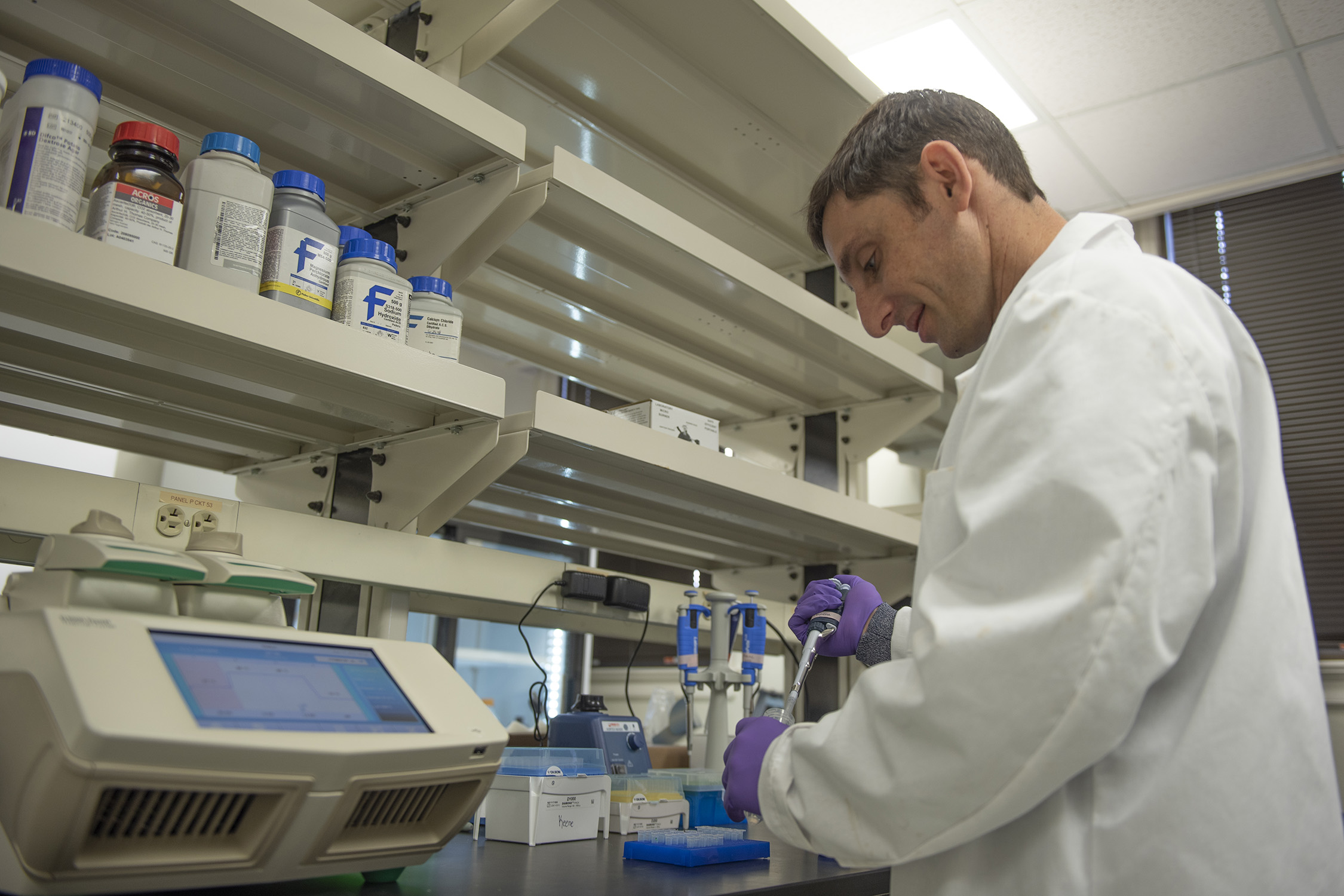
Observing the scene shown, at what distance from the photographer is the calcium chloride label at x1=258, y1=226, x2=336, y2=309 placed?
98 cm

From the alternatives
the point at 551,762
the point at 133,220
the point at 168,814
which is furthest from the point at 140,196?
the point at 551,762

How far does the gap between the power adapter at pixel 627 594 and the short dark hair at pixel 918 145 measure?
0.80 m

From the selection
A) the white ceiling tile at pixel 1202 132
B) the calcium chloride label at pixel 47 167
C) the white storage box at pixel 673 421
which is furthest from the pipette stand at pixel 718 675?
the white ceiling tile at pixel 1202 132

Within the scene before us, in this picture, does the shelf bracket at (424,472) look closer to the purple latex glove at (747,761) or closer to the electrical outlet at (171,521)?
the electrical outlet at (171,521)

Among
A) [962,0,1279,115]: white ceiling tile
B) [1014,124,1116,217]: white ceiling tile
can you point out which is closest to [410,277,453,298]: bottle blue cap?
[962,0,1279,115]: white ceiling tile

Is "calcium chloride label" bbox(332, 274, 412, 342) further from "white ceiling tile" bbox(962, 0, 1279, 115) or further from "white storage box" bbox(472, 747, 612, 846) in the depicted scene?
"white ceiling tile" bbox(962, 0, 1279, 115)

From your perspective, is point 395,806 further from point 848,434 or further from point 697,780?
point 848,434

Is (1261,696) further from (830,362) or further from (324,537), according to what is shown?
(830,362)

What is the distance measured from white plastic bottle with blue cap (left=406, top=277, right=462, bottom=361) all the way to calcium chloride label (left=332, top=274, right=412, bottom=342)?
34 millimetres

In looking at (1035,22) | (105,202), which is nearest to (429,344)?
(105,202)

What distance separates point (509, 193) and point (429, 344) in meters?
0.26

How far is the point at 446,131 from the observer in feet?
3.79

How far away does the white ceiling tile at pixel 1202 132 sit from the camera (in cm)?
264

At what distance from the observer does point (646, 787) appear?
1260mm
